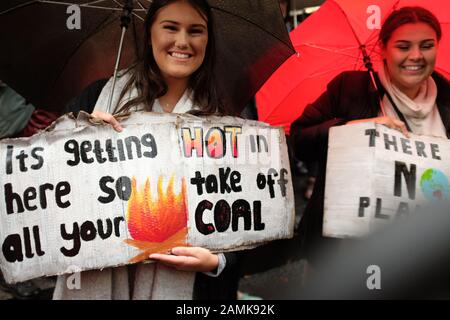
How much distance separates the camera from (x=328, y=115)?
7.64 feet

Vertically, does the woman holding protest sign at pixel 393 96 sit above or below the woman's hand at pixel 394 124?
above

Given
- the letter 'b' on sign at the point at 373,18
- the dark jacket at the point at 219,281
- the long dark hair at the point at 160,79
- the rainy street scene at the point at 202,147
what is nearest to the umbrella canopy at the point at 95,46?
the rainy street scene at the point at 202,147

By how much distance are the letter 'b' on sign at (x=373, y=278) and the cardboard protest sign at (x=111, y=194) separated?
604 millimetres

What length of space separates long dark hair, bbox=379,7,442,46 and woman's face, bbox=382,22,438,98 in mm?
15

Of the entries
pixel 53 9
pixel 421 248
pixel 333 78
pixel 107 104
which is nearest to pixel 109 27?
pixel 53 9

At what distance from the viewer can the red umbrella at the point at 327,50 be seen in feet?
7.88

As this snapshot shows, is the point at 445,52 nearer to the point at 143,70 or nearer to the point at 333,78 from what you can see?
the point at 333,78

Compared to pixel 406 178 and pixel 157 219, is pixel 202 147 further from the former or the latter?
pixel 406 178

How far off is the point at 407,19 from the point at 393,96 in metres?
0.31

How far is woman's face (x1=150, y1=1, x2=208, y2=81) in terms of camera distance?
2018 mm

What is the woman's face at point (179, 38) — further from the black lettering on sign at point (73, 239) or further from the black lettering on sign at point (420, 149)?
the black lettering on sign at point (420, 149)

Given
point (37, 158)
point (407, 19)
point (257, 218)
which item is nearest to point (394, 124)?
point (407, 19)

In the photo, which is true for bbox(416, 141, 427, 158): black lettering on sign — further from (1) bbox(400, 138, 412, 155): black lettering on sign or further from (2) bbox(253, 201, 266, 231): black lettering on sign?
(2) bbox(253, 201, 266, 231): black lettering on sign

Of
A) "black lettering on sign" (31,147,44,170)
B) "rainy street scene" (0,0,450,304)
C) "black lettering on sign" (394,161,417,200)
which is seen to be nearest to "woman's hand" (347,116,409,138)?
"rainy street scene" (0,0,450,304)
